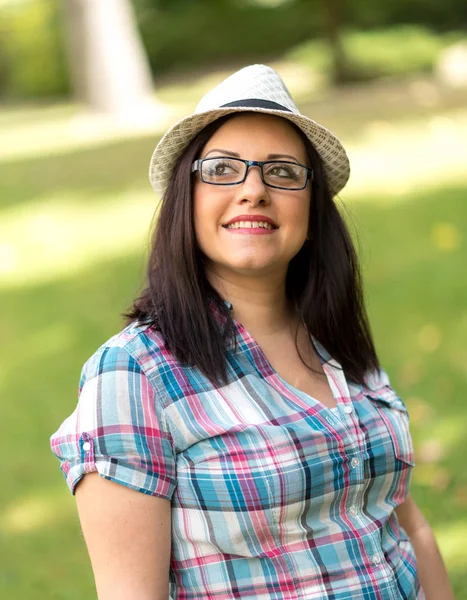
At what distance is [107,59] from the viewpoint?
13.9 meters

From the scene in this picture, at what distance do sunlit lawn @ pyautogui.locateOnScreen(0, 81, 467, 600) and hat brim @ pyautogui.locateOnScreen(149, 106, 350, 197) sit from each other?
116 centimetres

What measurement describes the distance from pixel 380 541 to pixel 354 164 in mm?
8118

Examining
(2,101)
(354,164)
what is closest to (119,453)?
(354,164)

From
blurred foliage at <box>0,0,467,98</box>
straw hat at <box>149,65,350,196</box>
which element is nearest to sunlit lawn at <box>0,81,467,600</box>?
straw hat at <box>149,65,350,196</box>

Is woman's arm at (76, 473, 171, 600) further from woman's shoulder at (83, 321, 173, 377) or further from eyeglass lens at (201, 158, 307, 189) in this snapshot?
eyeglass lens at (201, 158, 307, 189)

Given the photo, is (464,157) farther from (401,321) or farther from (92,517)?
(92,517)

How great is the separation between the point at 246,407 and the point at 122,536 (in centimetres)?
41

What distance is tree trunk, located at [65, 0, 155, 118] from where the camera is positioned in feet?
43.8

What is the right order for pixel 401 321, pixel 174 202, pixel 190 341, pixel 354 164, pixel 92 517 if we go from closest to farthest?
pixel 92 517, pixel 190 341, pixel 174 202, pixel 401 321, pixel 354 164

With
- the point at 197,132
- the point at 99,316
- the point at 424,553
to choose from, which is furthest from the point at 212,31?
the point at 424,553

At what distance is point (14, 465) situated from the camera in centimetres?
535

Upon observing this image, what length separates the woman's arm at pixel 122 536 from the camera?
6.91ft

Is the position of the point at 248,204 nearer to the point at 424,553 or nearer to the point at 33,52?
the point at 424,553

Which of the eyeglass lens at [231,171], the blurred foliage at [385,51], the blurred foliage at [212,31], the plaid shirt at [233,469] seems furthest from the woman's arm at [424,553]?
the blurred foliage at [212,31]
